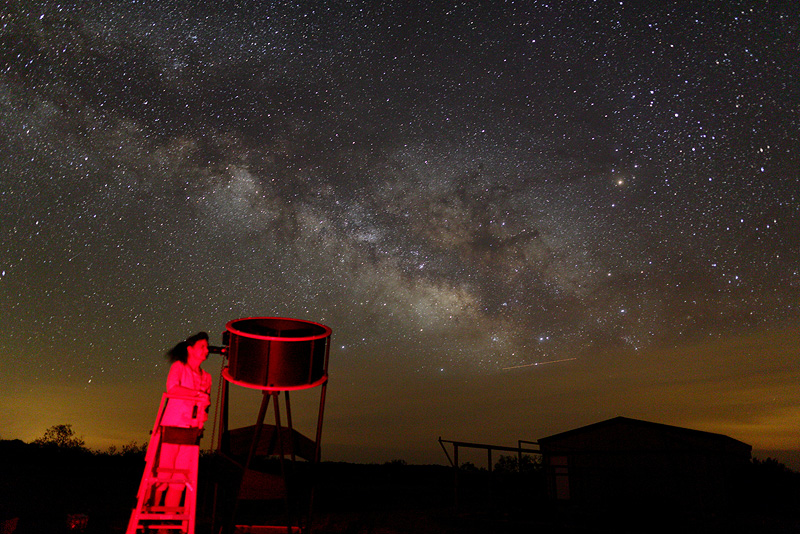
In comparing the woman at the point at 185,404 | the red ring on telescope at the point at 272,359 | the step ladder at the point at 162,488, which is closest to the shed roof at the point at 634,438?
the red ring on telescope at the point at 272,359

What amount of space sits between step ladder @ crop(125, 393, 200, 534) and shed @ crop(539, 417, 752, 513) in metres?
11.9

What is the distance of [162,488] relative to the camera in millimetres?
4289

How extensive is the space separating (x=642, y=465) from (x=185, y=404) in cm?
1519

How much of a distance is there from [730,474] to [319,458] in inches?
691

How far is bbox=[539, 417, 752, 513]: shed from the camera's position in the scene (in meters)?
14.6

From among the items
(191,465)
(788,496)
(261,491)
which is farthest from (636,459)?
(191,465)

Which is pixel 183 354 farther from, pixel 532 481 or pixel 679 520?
pixel 532 481

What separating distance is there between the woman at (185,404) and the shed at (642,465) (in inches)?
463

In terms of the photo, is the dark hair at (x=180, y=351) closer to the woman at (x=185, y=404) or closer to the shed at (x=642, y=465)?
the woman at (x=185, y=404)

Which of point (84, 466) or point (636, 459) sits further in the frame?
point (84, 466)

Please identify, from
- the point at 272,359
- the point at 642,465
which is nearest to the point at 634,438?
the point at 642,465

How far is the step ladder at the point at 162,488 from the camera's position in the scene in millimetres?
3770

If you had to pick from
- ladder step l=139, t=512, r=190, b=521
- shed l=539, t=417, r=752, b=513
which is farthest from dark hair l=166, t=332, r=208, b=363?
shed l=539, t=417, r=752, b=513

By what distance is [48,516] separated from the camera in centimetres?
960
